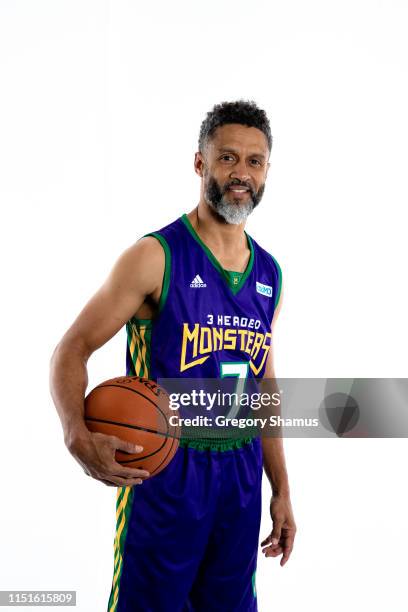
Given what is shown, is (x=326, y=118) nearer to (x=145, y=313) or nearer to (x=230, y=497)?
(x=145, y=313)

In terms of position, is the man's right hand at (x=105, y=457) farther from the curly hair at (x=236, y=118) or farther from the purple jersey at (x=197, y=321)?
the curly hair at (x=236, y=118)

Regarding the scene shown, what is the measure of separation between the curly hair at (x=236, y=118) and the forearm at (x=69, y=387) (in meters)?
0.69

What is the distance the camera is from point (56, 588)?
2709 millimetres

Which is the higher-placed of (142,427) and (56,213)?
(56,213)

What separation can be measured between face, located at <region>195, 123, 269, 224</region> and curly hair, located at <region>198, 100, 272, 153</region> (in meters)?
0.02

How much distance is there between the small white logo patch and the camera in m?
1.77

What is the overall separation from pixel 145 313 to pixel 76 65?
1962 mm

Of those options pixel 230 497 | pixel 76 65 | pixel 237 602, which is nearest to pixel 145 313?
pixel 230 497

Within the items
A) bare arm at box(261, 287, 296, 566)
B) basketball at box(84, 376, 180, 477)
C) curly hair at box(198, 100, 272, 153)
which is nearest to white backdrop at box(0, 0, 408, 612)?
bare arm at box(261, 287, 296, 566)

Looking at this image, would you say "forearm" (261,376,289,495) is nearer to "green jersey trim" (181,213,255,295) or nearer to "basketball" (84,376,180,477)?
"green jersey trim" (181,213,255,295)

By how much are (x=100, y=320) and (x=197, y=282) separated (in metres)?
0.27

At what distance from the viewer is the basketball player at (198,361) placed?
1.51 meters

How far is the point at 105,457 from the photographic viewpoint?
1300 millimetres

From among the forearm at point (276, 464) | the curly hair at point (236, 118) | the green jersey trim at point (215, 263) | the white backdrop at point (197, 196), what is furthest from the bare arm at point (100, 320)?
the white backdrop at point (197, 196)
